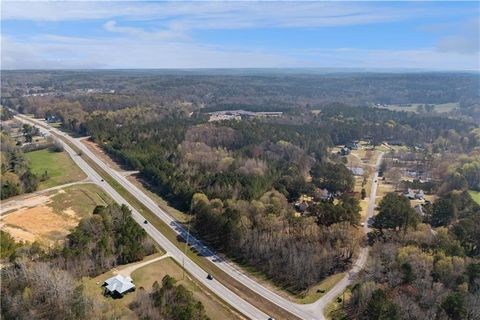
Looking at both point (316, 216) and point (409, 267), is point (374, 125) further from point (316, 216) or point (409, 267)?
point (409, 267)

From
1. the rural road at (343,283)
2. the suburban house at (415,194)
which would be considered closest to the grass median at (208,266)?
the rural road at (343,283)

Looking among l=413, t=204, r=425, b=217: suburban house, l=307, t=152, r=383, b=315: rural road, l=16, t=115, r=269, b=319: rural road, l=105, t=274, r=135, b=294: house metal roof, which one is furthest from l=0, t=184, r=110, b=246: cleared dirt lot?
l=413, t=204, r=425, b=217: suburban house

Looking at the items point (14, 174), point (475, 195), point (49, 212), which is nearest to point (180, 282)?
point (49, 212)

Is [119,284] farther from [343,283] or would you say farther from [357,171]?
[357,171]

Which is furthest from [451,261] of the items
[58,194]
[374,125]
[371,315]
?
[374,125]

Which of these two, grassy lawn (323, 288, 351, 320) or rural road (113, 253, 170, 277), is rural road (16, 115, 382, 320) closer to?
grassy lawn (323, 288, 351, 320)

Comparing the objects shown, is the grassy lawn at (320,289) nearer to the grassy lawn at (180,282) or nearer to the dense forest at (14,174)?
the grassy lawn at (180,282)
